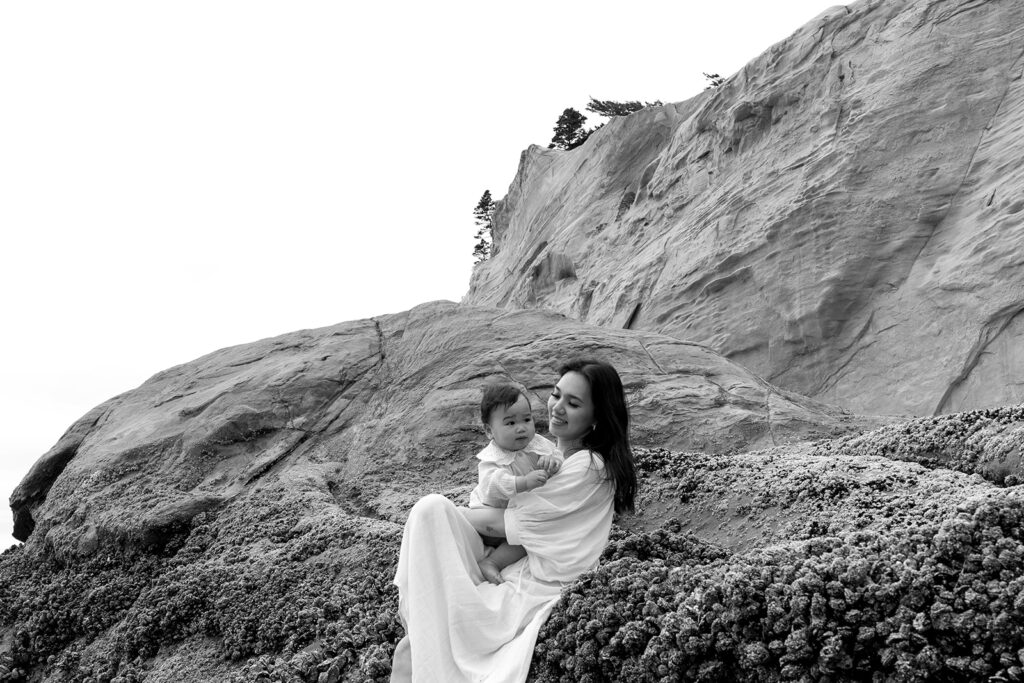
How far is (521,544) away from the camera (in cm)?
468

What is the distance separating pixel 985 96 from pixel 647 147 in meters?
9.84

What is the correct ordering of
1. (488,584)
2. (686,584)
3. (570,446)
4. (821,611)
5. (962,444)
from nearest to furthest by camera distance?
(821,611) < (686,584) < (488,584) < (570,446) < (962,444)

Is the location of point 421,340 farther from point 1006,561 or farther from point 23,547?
point 1006,561

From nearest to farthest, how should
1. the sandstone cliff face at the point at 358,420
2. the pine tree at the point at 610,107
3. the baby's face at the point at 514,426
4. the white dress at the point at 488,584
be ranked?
the white dress at the point at 488,584, the baby's face at the point at 514,426, the sandstone cliff face at the point at 358,420, the pine tree at the point at 610,107

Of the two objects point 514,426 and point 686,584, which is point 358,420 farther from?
point 686,584

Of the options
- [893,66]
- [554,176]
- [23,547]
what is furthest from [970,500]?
[554,176]

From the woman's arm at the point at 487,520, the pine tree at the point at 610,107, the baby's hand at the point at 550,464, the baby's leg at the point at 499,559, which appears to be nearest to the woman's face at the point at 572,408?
the baby's hand at the point at 550,464

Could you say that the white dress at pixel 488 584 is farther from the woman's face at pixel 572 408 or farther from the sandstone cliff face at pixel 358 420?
the sandstone cliff face at pixel 358 420

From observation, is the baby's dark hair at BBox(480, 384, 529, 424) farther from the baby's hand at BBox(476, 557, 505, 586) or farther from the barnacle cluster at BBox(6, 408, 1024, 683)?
the barnacle cluster at BBox(6, 408, 1024, 683)

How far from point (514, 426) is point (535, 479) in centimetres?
37

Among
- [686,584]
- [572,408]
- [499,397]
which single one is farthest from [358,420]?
[686,584]

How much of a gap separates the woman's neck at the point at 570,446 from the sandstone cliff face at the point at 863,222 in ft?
23.4

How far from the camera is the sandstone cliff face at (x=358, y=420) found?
761 centimetres

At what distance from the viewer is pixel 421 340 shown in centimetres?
934
